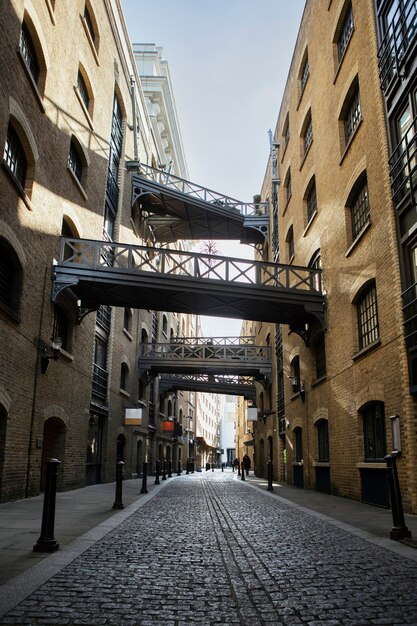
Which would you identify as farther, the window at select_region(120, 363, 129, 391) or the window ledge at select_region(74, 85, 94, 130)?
the window at select_region(120, 363, 129, 391)

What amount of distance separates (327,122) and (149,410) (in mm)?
18984

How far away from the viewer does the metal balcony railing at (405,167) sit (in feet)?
30.7

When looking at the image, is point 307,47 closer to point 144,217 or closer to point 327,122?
point 327,122

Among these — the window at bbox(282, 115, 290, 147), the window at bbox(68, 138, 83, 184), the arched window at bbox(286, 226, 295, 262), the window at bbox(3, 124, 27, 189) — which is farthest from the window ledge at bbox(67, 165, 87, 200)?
the window at bbox(282, 115, 290, 147)

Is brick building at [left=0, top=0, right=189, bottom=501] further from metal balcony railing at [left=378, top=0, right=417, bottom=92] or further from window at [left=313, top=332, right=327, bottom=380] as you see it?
metal balcony railing at [left=378, top=0, right=417, bottom=92]

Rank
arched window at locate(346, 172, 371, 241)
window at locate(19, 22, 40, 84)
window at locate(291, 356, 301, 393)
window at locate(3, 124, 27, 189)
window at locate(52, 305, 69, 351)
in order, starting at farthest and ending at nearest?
window at locate(291, 356, 301, 393), window at locate(52, 305, 69, 351), arched window at locate(346, 172, 371, 241), window at locate(19, 22, 40, 84), window at locate(3, 124, 27, 189)

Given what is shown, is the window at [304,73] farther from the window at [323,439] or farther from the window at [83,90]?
the window at [323,439]

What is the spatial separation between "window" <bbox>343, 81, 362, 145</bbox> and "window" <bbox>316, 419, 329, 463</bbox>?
25.8 feet

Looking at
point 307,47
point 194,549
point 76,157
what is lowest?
point 194,549

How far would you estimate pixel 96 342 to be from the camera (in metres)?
18.8

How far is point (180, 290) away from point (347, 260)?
15.0 ft

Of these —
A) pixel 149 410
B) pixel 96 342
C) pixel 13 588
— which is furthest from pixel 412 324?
pixel 149 410

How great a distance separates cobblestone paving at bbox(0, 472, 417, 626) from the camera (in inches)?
144

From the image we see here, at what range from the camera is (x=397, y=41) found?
34.6 feet
